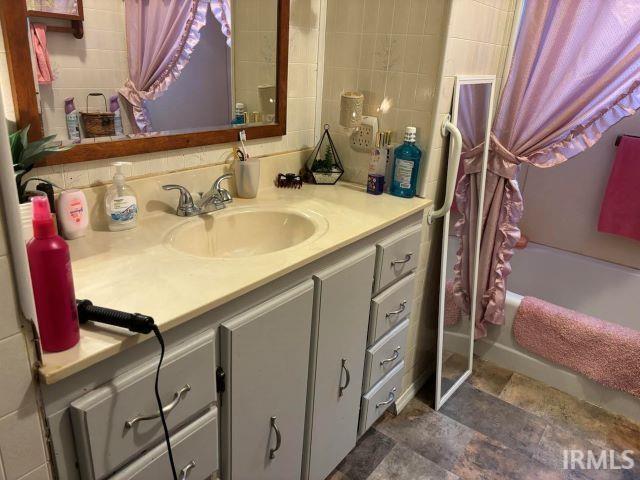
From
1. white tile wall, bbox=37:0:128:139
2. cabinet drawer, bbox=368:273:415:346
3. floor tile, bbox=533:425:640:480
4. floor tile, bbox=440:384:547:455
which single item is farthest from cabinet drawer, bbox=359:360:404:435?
white tile wall, bbox=37:0:128:139

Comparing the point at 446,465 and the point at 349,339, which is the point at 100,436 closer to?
the point at 349,339

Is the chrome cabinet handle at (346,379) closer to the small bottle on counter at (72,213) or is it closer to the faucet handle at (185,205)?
the faucet handle at (185,205)

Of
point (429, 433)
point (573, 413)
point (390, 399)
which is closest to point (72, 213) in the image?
point (390, 399)

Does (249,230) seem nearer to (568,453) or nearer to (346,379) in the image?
(346,379)

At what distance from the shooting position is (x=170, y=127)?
1368mm

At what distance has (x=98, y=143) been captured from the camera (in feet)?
3.95

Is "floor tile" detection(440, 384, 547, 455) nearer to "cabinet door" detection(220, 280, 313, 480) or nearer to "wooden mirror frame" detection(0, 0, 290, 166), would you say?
"cabinet door" detection(220, 280, 313, 480)

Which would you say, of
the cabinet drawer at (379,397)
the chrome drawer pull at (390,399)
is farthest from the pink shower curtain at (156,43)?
the chrome drawer pull at (390,399)

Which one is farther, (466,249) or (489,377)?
(489,377)

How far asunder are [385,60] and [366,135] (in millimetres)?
266

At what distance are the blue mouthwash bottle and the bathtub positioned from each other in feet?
1.68

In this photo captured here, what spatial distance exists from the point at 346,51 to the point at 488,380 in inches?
63.3

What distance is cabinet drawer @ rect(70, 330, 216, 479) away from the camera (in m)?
0.79

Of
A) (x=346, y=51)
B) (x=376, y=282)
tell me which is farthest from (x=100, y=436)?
(x=346, y=51)
